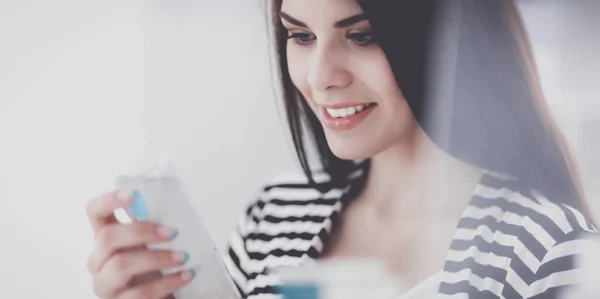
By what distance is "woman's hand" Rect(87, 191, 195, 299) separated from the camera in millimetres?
582

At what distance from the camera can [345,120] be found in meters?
0.59

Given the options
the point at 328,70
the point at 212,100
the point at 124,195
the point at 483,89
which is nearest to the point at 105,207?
the point at 124,195

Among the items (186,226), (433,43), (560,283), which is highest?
(433,43)

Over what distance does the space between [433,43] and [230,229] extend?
0.28 meters

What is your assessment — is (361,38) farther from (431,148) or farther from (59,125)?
(59,125)

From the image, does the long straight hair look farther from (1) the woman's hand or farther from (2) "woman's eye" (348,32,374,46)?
(1) the woman's hand

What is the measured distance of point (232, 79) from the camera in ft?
2.02

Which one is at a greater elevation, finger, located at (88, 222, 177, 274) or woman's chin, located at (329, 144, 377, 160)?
woman's chin, located at (329, 144, 377, 160)

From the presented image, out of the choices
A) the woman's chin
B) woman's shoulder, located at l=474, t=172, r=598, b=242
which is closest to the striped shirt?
woman's shoulder, located at l=474, t=172, r=598, b=242

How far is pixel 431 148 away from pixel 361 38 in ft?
0.40

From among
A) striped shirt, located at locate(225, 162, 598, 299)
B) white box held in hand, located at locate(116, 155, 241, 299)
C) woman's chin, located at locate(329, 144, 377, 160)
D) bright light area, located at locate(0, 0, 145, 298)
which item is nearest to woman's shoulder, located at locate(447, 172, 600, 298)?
striped shirt, located at locate(225, 162, 598, 299)

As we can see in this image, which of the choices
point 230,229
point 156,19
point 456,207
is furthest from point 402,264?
point 156,19

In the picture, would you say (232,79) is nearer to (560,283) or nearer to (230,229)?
(230,229)

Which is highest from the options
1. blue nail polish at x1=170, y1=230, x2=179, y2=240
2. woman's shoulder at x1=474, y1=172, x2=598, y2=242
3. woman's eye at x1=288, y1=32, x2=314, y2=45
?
woman's eye at x1=288, y1=32, x2=314, y2=45
